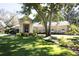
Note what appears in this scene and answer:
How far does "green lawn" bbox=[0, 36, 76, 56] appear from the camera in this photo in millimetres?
4078

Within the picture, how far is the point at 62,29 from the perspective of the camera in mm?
4195

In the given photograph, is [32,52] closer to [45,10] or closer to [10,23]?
[10,23]

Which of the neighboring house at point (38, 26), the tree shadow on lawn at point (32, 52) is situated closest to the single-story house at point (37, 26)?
the neighboring house at point (38, 26)

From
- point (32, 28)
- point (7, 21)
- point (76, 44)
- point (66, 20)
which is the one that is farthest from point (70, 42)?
point (7, 21)

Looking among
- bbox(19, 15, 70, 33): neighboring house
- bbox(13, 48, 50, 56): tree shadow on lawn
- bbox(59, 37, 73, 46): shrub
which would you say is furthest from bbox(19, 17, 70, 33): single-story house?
bbox(13, 48, 50, 56): tree shadow on lawn

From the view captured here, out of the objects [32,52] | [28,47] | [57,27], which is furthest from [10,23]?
[57,27]

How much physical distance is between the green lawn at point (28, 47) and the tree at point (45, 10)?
251 mm

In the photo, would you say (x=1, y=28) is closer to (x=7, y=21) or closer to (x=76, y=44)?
(x=7, y=21)

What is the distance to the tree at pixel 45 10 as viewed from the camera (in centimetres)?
419

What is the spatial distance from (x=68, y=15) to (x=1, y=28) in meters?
1.21

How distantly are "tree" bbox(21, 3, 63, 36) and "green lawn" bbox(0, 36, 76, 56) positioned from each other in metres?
0.25

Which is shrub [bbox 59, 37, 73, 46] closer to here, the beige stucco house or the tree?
the tree

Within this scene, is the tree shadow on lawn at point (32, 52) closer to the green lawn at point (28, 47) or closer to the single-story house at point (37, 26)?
the green lawn at point (28, 47)

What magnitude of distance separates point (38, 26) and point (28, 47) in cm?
41
